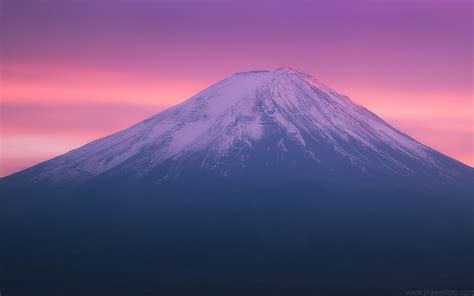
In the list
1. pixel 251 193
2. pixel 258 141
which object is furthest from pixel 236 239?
Answer: pixel 258 141

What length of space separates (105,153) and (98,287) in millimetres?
47279

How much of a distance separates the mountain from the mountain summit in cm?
18

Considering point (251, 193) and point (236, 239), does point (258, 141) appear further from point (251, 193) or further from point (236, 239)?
point (236, 239)

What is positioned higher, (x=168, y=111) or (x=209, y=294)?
(x=168, y=111)

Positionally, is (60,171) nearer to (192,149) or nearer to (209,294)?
(192,149)

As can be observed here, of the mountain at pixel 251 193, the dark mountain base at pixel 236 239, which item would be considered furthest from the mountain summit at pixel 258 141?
the dark mountain base at pixel 236 239

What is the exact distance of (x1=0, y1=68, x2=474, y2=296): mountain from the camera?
447 feet

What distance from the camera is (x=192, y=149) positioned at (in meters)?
152

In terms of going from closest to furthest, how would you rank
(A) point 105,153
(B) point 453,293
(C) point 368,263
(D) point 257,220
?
(B) point 453,293, (C) point 368,263, (D) point 257,220, (A) point 105,153

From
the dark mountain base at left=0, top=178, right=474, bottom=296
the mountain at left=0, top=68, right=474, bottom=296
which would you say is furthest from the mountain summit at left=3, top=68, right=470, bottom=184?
the dark mountain base at left=0, top=178, right=474, bottom=296

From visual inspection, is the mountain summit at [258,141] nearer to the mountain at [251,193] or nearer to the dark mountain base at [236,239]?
the mountain at [251,193]

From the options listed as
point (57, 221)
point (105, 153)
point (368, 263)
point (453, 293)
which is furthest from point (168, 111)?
point (453, 293)

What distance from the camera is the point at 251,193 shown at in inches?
5969

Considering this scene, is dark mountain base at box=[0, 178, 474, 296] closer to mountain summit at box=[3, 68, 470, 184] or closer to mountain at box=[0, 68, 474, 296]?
mountain at box=[0, 68, 474, 296]
